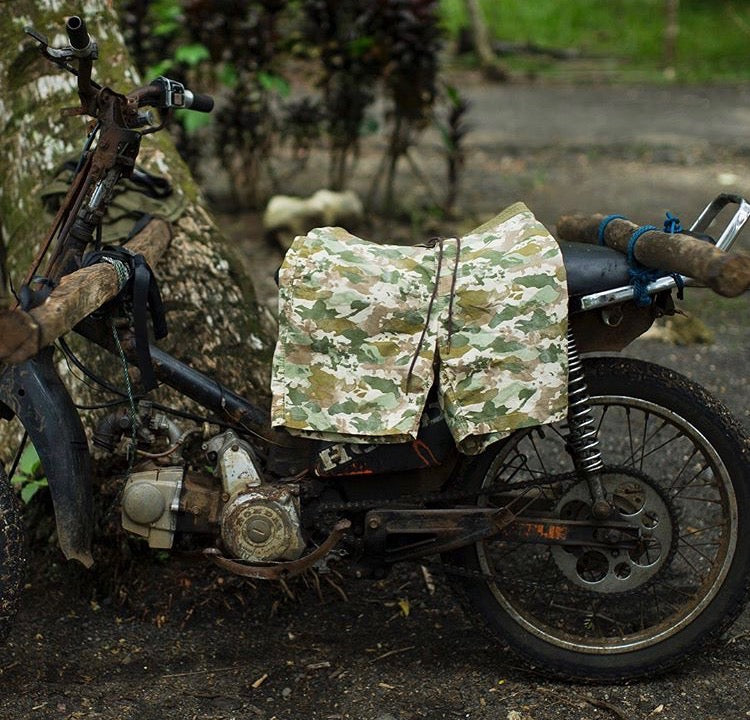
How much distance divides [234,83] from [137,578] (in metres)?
5.15

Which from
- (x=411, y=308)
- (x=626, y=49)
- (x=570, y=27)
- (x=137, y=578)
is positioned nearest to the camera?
(x=411, y=308)

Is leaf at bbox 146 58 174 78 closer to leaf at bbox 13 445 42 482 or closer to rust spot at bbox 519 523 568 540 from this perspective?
leaf at bbox 13 445 42 482

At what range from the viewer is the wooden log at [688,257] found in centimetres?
263

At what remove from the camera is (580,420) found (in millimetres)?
3053

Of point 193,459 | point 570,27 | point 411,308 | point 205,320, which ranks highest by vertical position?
point 411,308

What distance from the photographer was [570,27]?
18.2 metres

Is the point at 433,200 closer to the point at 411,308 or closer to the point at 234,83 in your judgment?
the point at 234,83

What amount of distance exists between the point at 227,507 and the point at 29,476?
3.10ft

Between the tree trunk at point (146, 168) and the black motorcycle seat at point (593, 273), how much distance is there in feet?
4.88

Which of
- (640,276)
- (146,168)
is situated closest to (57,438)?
(146,168)

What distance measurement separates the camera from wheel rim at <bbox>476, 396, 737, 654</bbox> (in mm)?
3104

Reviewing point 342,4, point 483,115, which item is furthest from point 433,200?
point 483,115

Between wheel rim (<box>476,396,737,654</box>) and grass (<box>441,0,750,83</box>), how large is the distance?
1195cm

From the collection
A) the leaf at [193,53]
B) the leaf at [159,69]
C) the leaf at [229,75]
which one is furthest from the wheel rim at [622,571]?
the leaf at [229,75]
